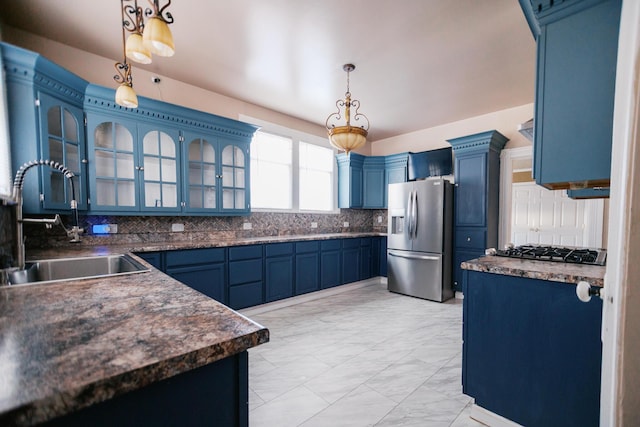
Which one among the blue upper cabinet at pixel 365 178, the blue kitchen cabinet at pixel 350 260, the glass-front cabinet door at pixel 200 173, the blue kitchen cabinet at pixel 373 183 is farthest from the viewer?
the blue kitchen cabinet at pixel 373 183

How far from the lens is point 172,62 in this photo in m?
2.90

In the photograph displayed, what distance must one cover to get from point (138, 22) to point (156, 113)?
69.3 inches

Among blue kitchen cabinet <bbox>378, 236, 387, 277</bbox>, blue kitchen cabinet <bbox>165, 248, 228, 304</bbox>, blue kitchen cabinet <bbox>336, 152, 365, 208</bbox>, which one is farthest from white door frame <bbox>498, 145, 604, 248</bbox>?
blue kitchen cabinet <bbox>165, 248, 228, 304</bbox>

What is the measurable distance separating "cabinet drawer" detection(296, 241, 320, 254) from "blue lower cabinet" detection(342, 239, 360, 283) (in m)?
0.58

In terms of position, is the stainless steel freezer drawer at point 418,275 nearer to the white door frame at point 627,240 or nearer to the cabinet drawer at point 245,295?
the cabinet drawer at point 245,295

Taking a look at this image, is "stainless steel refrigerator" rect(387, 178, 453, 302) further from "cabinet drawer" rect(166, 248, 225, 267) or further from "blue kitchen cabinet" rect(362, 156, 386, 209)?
"cabinet drawer" rect(166, 248, 225, 267)

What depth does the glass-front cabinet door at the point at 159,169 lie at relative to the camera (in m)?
2.88

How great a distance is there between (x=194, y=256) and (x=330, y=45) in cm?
246

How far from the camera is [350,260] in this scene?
4.57 metres

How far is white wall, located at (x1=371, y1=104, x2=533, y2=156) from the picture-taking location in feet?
13.1

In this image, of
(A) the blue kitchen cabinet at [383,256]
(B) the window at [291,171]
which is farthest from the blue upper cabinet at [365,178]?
(A) the blue kitchen cabinet at [383,256]

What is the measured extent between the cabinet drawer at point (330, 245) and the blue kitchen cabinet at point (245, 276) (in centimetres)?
105

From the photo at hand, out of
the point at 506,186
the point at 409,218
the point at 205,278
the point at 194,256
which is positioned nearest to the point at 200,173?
the point at 194,256

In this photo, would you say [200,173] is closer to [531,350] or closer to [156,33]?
[156,33]
